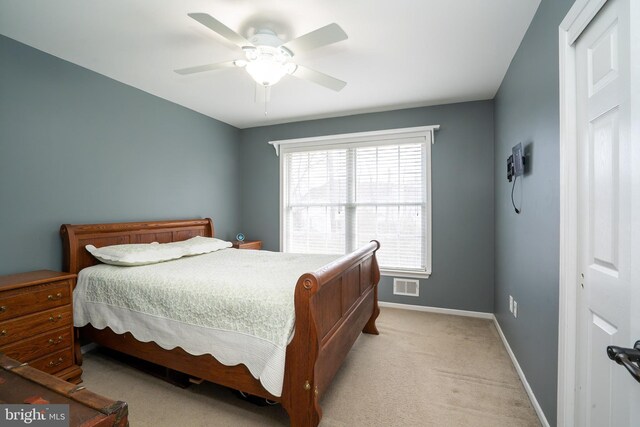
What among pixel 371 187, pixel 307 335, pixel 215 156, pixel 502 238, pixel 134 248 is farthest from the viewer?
pixel 215 156

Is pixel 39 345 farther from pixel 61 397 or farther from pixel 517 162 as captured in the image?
pixel 517 162

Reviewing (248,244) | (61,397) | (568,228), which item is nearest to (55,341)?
(61,397)

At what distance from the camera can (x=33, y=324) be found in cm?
192

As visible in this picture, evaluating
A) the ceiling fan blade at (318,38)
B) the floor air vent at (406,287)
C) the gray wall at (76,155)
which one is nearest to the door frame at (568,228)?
the ceiling fan blade at (318,38)

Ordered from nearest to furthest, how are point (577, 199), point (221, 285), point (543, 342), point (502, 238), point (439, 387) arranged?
point (577, 199) → point (543, 342) → point (221, 285) → point (439, 387) → point (502, 238)

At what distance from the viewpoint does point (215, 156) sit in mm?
4184

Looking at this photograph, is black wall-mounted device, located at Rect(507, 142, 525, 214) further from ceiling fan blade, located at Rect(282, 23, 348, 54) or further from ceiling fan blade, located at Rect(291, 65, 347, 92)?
ceiling fan blade, located at Rect(282, 23, 348, 54)

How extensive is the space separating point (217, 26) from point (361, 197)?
2.74 meters

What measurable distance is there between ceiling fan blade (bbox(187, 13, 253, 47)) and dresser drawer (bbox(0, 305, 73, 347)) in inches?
86.2

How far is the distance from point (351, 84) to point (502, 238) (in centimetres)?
224

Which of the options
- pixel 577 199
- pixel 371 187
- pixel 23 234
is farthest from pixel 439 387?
pixel 23 234

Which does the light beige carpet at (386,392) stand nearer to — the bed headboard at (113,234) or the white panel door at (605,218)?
the white panel door at (605,218)

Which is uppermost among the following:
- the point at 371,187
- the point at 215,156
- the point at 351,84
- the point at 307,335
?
the point at 351,84

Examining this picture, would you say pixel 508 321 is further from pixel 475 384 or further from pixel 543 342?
pixel 543 342
